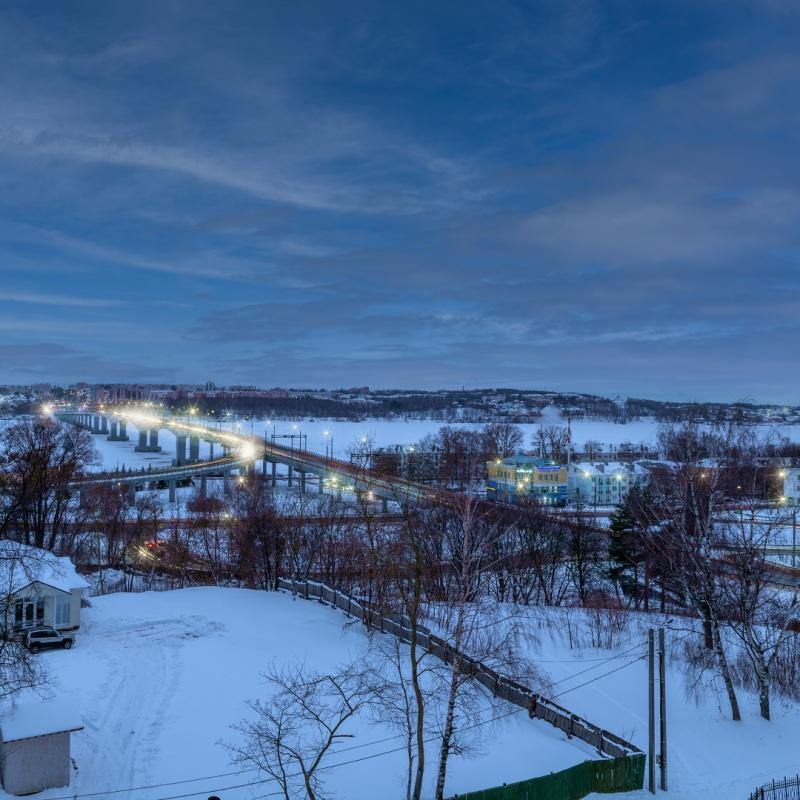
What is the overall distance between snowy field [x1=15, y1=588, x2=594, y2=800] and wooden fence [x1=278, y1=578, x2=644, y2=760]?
Result: 36cm

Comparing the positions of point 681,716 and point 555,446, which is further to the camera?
point 555,446

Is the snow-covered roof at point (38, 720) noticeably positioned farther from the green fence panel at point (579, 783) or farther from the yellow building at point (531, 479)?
the yellow building at point (531, 479)

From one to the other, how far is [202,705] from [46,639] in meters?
7.39

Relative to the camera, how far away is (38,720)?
45.8ft

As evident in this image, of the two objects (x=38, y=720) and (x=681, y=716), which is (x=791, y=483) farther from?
(x=38, y=720)

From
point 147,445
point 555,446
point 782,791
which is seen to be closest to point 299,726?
point 782,791

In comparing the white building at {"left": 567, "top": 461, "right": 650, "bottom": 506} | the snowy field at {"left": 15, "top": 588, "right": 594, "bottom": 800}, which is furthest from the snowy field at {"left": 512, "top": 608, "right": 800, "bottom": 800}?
the white building at {"left": 567, "top": 461, "right": 650, "bottom": 506}

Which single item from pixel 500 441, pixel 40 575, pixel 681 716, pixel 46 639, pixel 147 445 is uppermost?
pixel 500 441

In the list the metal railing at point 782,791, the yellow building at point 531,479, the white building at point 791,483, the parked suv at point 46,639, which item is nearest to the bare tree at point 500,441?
the yellow building at point 531,479

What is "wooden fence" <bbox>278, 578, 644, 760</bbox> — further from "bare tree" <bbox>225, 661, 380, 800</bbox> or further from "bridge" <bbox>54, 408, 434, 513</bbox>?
"bridge" <bbox>54, 408, 434, 513</bbox>

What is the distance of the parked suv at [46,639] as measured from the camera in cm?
2151

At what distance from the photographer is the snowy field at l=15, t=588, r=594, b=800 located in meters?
14.8

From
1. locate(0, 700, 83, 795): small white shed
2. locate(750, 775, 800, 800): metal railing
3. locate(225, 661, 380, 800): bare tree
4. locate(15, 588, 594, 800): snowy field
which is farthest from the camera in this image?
locate(15, 588, 594, 800): snowy field

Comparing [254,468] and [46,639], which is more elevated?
[254,468]
